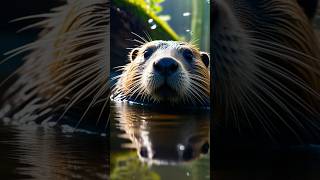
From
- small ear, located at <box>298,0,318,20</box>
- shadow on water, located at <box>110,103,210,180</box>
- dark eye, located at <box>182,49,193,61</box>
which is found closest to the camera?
shadow on water, located at <box>110,103,210,180</box>

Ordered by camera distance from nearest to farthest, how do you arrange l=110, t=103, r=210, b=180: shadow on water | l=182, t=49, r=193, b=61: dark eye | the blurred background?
1. l=110, t=103, r=210, b=180: shadow on water
2. l=182, t=49, r=193, b=61: dark eye
3. the blurred background

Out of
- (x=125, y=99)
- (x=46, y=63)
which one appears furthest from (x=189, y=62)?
(x=46, y=63)

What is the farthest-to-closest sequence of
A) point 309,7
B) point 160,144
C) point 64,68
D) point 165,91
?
1. point 64,68
2. point 309,7
3. point 165,91
4. point 160,144

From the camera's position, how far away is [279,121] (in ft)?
14.2

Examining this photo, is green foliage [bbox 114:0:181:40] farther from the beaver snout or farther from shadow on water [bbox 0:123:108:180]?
shadow on water [bbox 0:123:108:180]

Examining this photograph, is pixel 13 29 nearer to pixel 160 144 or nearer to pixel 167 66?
pixel 167 66

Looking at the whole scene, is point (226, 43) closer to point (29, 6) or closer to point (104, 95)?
point (104, 95)

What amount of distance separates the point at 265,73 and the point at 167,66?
0.84 metres

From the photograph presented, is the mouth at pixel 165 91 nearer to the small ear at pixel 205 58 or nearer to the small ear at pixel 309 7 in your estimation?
the small ear at pixel 205 58

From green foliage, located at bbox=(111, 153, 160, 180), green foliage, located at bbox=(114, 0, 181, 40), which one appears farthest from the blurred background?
green foliage, located at bbox=(111, 153, 160, 180)

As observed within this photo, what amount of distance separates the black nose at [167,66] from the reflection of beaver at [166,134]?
0.33 m

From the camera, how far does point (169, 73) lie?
13.5 feet

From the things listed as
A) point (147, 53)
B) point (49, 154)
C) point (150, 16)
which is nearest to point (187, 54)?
point (147, 53)

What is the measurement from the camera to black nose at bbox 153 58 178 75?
411cm
